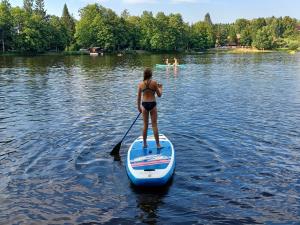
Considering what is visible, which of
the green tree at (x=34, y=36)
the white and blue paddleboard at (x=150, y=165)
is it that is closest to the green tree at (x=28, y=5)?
the green tree at (x=34, y=36)

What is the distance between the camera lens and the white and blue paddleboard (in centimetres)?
1212

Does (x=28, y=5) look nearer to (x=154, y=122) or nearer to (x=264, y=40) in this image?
(x=264, y=40)

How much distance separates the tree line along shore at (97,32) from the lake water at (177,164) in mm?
95830

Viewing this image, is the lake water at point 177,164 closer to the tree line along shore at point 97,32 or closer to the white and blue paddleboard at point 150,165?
the white and blue paddleboard at point 150,165

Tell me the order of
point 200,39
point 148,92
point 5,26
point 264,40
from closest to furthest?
point 148,92 → point 5,26 → point 200,39 → point 264,40

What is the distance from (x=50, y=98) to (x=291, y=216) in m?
25.7

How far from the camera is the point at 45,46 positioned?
404 feet

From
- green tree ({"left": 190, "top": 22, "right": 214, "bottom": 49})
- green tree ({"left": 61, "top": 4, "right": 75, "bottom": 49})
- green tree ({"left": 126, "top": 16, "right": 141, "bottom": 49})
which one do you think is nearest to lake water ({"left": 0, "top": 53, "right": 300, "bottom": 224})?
green tree ({"left": 61, "top": 4, "right": 75, "bottom": 49})

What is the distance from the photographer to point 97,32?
14488 centimetres

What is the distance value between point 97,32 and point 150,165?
13786 cm

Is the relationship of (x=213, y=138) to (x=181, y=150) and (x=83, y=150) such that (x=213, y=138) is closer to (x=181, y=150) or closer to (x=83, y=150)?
(x=181, y=150)

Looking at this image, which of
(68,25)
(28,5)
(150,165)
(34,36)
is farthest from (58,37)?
(150,165)

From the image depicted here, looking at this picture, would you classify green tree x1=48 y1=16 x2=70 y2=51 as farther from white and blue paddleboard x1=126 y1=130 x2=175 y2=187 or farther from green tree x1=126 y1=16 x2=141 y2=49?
white and blue paddleboard x1=126 y1=130 x2=175 y2=187

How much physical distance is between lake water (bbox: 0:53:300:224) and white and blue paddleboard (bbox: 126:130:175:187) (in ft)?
1.37
